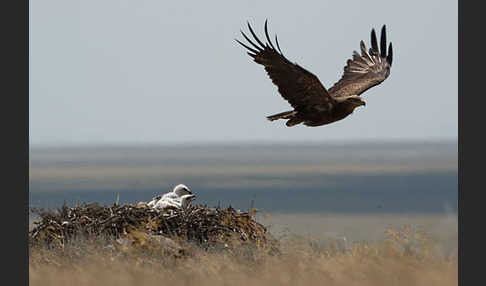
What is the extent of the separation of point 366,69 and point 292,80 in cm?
358

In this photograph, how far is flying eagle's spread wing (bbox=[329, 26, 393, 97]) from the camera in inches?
555

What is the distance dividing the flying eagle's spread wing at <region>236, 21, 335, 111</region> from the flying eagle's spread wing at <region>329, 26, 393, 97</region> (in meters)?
2.03

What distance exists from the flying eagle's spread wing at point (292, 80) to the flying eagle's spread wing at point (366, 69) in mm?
2028

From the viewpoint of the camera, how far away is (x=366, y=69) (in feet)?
48.5

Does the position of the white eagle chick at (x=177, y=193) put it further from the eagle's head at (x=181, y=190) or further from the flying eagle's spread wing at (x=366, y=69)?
the flying eagle's spread wing at (x=366, y=69)

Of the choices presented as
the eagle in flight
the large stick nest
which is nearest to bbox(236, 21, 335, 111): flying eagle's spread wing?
the eagle in flight

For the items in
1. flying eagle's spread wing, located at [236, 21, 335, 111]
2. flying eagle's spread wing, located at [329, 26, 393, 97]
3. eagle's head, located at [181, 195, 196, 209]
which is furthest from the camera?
flying eagle's spread wing, located at [329, 26, 393, 97]

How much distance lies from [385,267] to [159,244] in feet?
10.1

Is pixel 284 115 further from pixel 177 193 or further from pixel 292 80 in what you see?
pixel 177 193

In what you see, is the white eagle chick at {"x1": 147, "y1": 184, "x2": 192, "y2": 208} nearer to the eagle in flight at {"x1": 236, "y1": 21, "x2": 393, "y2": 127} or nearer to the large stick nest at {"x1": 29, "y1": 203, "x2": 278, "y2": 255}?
the large stick nest at {"x1": 29, "y1": 203, "x2": 278, "y2": 255}

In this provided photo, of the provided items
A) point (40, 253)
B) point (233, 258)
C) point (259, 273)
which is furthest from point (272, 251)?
point (40, 253)

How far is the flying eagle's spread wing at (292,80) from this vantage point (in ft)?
37.0

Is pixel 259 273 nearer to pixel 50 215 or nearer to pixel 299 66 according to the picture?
pixel 299 66

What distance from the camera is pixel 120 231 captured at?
38.9ft
